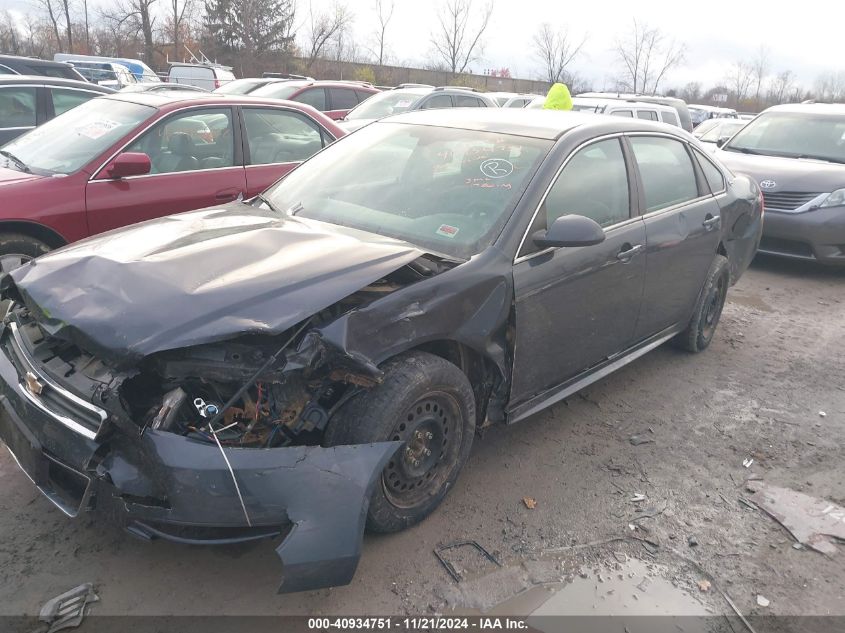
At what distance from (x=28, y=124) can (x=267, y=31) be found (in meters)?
38.4

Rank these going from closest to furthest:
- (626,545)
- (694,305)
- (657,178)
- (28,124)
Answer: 1. (626,545)
2. (657,178)
3. (694,305)
4. (28,124)

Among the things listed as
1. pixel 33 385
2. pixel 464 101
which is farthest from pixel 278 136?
pixel 464 101

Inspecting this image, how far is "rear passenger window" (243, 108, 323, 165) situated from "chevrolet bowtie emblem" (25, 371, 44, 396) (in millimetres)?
3443

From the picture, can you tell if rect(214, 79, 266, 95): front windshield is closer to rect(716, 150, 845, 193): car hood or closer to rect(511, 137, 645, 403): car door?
rect(716, 150, 845, 193): car hood

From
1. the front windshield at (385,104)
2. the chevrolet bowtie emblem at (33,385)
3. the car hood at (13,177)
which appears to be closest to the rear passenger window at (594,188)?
the chevrolet bowtie emblem at (33,385)

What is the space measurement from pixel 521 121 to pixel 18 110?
6195 mm

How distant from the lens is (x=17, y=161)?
5211 mm

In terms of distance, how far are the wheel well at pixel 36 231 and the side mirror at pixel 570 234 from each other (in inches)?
138

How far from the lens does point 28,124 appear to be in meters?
7.41

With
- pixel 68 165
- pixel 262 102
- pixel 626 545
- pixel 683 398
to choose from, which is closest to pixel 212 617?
pixel 626 545

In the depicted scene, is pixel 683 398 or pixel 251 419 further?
pixel 683 398

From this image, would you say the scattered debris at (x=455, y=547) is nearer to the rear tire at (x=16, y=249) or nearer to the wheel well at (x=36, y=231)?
the rear tire at (x=16, y=249)

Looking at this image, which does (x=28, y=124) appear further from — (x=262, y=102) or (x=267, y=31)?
(x=267, y=31)

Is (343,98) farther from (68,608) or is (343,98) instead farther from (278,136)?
(68,608)
